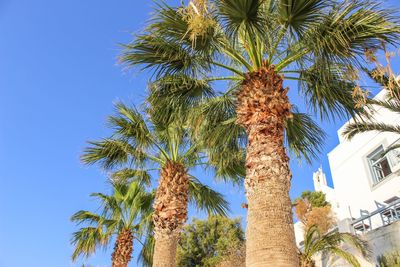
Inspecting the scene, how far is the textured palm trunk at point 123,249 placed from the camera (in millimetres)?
12141

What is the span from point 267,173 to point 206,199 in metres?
6.38

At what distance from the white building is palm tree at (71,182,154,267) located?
25.0ft

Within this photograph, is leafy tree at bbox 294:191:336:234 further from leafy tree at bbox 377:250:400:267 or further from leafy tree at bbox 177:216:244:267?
leafy tree at bbox 377:250:400:267

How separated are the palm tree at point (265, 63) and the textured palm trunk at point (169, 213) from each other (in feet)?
7.13

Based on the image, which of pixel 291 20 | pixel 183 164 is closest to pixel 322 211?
pixel 183 164

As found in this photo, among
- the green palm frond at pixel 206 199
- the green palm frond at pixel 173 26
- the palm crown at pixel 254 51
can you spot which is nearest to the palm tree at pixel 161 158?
the green palm frond at pixel 206 199

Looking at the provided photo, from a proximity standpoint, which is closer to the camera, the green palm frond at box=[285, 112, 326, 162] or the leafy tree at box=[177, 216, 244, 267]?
the green palm frond at box=[285, 112, 326, 162]

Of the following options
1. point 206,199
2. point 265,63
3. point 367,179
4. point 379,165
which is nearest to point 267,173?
point 265,63

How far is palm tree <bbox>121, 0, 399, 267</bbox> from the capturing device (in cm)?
439

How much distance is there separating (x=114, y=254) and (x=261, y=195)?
31.6 ft

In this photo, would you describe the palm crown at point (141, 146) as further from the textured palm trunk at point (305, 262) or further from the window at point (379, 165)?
the window at point (379, 165)

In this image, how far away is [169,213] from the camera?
8.55 m

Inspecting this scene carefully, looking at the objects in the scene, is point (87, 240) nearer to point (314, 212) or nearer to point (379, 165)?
point (379, 165)

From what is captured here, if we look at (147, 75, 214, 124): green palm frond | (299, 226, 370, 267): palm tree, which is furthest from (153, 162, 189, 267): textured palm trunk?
(299, 226, 370, 267): palm tree
